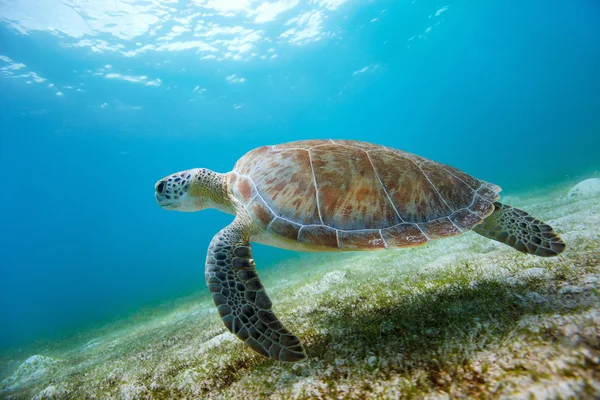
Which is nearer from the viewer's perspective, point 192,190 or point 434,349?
point 434,349

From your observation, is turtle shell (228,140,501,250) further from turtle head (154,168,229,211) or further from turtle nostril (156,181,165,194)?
turtle nostril (156,181,165,194)

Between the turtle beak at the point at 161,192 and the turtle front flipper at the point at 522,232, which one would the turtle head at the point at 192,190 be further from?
the turtle front flipper at the point at 522,232

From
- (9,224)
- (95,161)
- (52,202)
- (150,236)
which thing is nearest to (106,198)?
(52,202)

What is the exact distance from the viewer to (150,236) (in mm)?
109438

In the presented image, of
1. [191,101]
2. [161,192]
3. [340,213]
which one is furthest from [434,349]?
[191,101]

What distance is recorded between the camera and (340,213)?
3008 millimetres

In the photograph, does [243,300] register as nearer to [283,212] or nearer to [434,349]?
[283,212]

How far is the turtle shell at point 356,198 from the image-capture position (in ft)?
9.57

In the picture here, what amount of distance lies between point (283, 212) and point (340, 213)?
2.43 feet

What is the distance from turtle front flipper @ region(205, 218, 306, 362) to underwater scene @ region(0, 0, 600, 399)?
0.02 metres

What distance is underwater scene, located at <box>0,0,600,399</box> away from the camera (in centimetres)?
196

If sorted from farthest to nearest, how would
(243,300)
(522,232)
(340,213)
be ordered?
(522,232)
(340,213)
(243,300)

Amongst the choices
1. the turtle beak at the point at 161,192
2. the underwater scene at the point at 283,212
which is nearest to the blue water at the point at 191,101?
the underwater scene at the point at 283,212

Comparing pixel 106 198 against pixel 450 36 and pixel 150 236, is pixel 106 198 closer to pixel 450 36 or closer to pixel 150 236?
pixel 150 236
